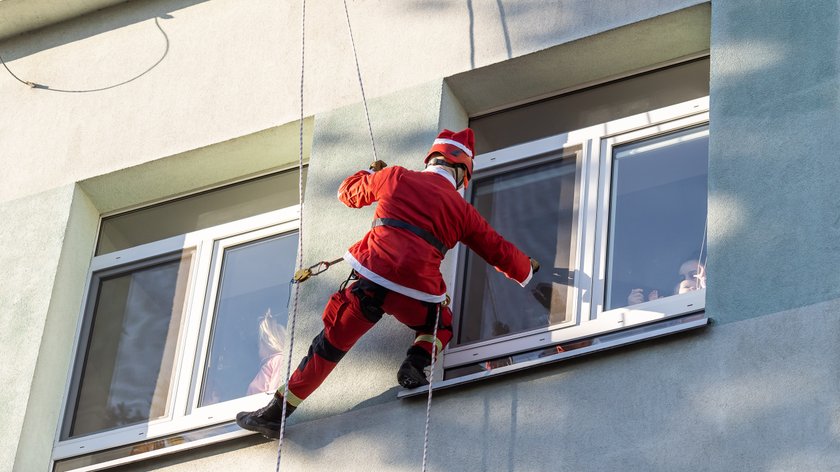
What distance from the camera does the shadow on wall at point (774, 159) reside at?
573cm

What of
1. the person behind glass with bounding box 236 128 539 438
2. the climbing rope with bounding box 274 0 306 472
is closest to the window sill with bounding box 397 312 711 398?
the person behind glass with bounding box 236 128 539 438

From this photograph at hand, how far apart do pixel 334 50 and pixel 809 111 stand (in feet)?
8.92

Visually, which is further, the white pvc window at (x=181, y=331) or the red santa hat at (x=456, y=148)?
the white pvc window at (x=181, y=331)

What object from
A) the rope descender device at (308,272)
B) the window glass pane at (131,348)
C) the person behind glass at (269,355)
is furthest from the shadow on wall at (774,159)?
the window glass pane at (131,348)

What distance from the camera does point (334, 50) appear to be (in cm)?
771

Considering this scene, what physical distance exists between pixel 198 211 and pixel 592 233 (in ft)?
8.21

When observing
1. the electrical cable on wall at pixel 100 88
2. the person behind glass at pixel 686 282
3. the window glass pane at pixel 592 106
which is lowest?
the person behind glass at pixel 686 282

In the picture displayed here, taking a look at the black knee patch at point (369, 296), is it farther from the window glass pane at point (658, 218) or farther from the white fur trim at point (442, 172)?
the window glass pane at point (658, 218)

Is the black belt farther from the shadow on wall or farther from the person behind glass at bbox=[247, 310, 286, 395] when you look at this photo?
the shadow on wall

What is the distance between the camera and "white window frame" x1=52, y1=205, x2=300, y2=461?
7223 millimetres

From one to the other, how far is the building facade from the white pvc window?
0.05 feet

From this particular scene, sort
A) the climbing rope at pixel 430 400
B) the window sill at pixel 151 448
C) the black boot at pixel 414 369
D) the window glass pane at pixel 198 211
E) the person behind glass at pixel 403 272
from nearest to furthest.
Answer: the climbing rope at pixel 430 400, the black boot at pixel 414 369, the person behind glass at pixel 403 272, the window sill at pixel 151 448, the window glass pane at pixel 198 211

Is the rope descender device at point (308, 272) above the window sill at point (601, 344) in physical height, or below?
above

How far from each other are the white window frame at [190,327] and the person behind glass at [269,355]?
0.11 meters
